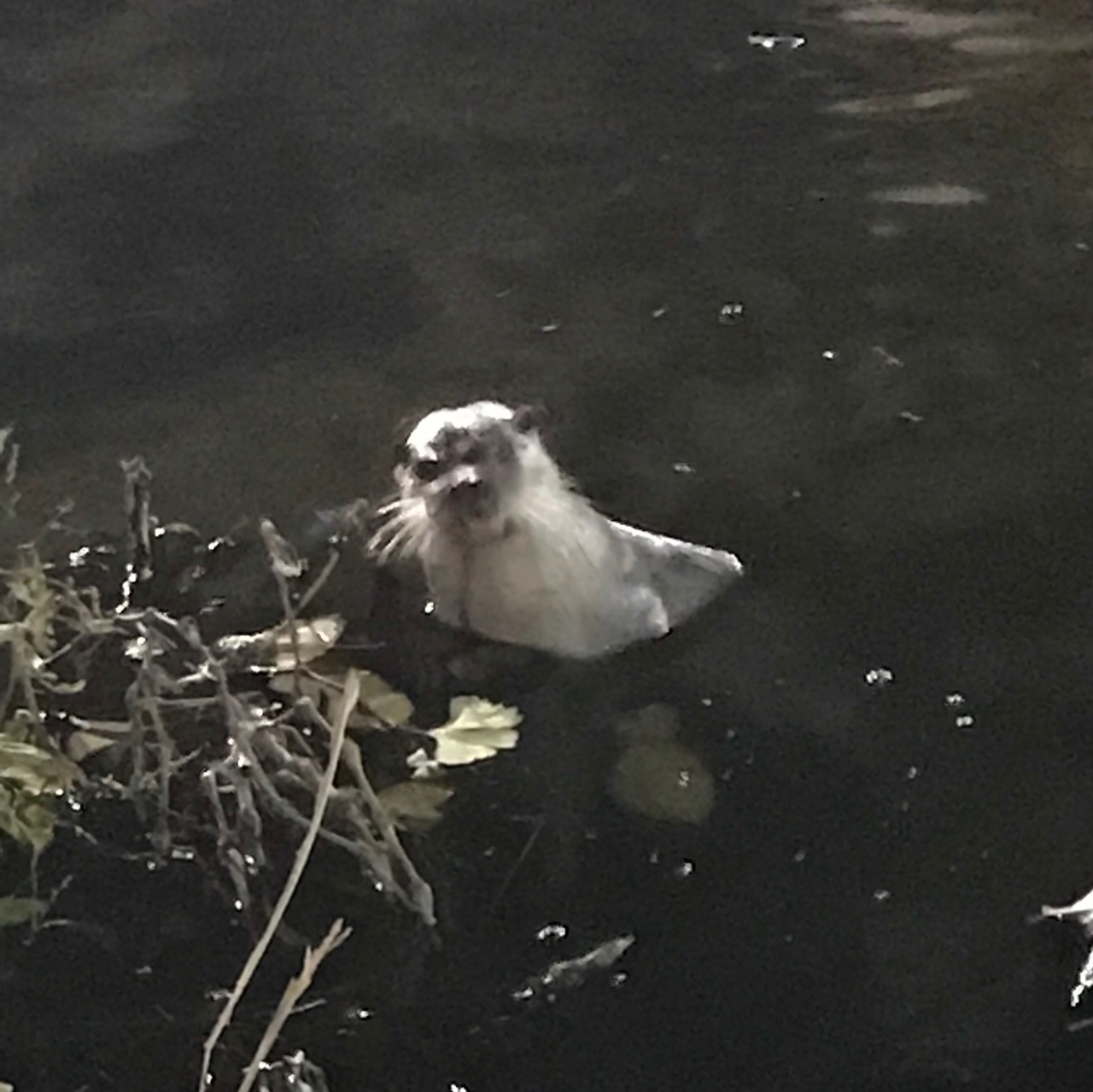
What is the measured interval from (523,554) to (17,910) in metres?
0.53

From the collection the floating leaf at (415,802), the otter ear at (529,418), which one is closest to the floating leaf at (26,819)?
the floating leaf at (415,802)

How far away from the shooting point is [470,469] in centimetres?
157

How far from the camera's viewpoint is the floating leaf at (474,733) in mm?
1482

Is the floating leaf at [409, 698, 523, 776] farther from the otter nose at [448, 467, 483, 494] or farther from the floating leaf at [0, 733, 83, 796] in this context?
the floating leaf at [0, 733, 83, 796]

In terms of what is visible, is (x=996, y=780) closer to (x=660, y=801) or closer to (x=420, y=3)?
(x=660, y=801)

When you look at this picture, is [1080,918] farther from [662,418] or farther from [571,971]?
[662,418]

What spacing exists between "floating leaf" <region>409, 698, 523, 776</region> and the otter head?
0.52 ft

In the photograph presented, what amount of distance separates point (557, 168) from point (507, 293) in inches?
9.0

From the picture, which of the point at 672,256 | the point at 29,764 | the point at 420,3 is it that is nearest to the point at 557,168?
the point at 672,256

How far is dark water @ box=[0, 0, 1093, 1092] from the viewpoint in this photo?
52.8 inches

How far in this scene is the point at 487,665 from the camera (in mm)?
1626

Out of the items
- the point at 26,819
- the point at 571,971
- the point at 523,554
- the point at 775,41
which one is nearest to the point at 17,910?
the point at 26,819

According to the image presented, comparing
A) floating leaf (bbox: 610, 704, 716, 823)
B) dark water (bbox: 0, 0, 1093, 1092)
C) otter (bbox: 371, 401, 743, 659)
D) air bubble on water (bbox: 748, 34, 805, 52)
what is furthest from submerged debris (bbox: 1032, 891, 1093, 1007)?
air bubble on water (bbox: 748, 34, 805, 52)

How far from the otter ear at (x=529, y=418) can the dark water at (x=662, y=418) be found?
0.05 m
